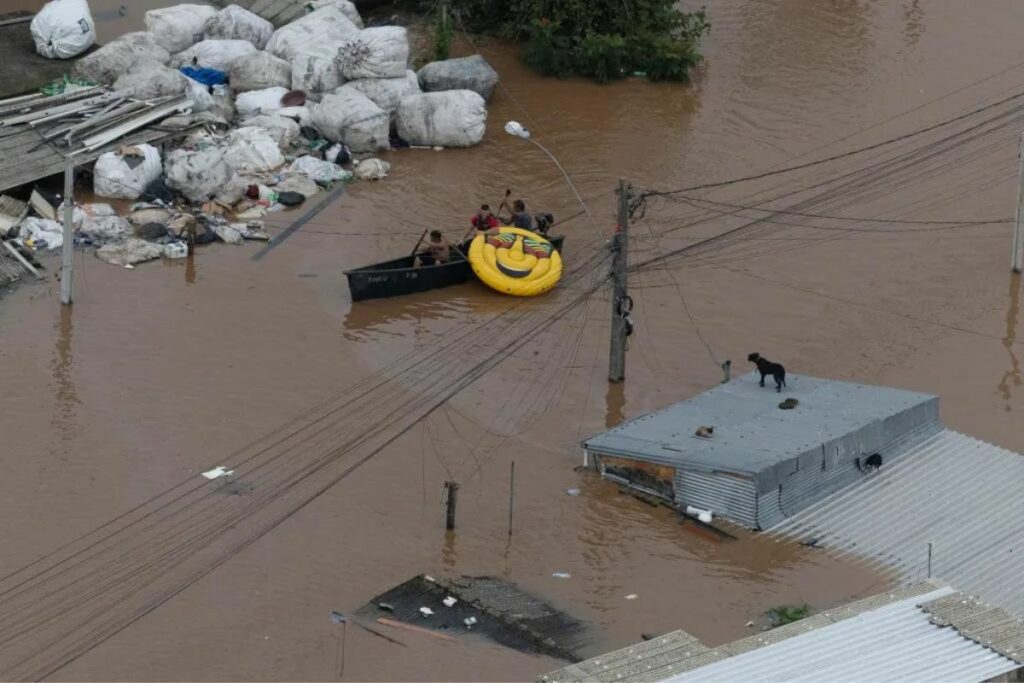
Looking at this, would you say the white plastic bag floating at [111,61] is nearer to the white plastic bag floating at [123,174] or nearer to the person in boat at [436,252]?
the white plastic bag floating at [123,174]

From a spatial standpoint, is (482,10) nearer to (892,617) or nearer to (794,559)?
(794,559)

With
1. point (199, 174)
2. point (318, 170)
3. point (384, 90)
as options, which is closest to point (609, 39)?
point (384, 90)

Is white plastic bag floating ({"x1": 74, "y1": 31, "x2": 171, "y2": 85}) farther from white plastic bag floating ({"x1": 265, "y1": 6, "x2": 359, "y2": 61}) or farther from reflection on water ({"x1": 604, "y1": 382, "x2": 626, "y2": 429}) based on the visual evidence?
reflection on water ({"x1": 604, "y1": 382, "x2": 626, "y2": 429})

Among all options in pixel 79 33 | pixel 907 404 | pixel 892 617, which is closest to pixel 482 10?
pixel 79 33

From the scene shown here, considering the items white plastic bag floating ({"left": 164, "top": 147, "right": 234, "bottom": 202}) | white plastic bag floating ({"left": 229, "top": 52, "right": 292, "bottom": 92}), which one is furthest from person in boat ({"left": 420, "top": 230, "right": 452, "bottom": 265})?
white plastic bag floating ({"left": 229, "top": 52, "right": 292, "bottom": 92})

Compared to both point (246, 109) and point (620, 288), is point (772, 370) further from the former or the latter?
point (246, 109)
